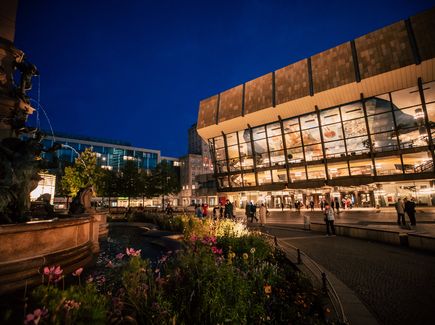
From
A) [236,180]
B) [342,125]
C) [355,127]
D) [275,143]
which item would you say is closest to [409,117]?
[355,127]

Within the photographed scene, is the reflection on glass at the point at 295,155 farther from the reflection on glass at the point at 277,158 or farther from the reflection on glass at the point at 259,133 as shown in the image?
the reflection on glass at the point at 259,133

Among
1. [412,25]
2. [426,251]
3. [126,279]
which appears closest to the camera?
[126,279]

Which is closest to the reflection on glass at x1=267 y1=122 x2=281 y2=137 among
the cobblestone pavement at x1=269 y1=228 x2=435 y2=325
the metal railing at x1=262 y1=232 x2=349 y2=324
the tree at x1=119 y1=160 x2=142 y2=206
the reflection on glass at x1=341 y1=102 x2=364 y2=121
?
the reflection on glass at x1=341 y1=102 x2=364 y2=121

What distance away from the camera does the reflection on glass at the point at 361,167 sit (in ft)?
111

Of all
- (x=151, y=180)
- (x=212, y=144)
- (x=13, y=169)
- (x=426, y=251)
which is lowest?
(x=426, y=251)

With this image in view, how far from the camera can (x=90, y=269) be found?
6.38 m

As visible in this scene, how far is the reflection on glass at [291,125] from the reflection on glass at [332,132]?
439cm

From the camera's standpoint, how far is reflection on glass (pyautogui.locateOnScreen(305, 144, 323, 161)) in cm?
3802

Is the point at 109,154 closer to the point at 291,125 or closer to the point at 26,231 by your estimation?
the point at 291,125

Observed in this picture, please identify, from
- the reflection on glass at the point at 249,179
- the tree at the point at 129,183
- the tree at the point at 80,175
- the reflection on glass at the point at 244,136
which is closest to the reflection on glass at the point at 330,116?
the reflection on glass at the point at 244,136

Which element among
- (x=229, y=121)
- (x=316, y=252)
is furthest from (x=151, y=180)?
(x=316, y=252)

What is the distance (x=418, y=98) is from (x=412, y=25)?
910 centimetres

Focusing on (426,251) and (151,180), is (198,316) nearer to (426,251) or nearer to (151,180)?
(426,251)

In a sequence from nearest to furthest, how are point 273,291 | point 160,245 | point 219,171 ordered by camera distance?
point 273,291 < point 160,245 < point 219,171
